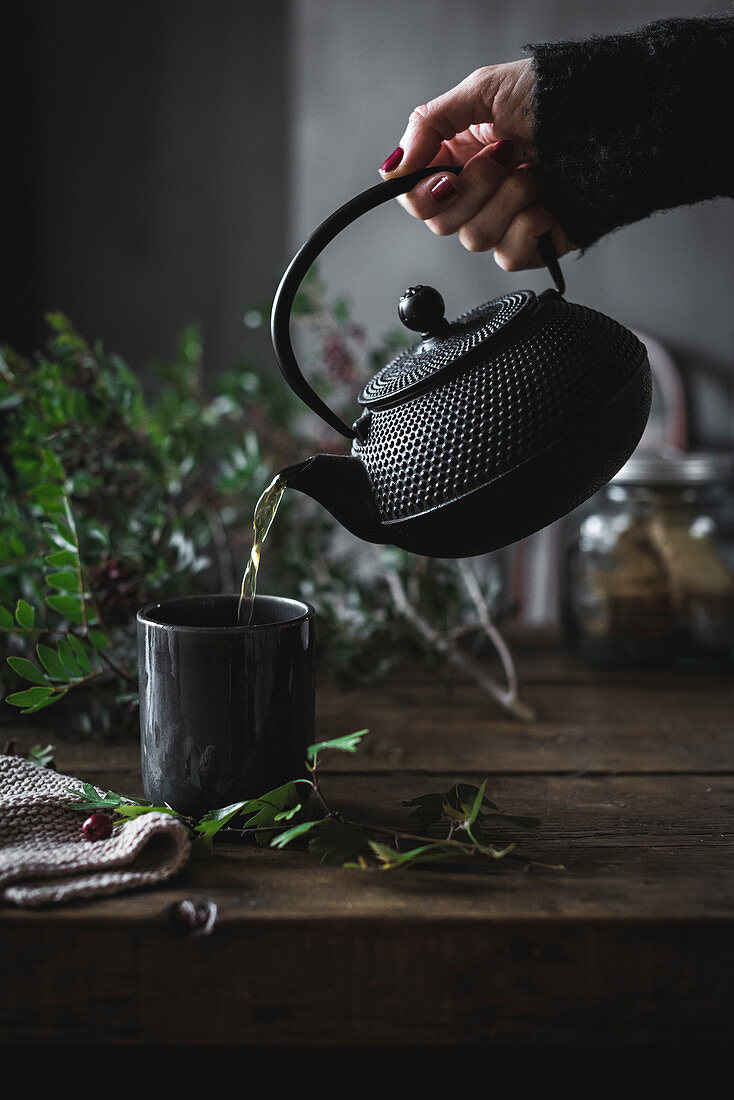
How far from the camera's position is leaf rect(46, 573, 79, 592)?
0.76 metres

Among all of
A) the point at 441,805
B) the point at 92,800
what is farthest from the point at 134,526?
the point at 441,805

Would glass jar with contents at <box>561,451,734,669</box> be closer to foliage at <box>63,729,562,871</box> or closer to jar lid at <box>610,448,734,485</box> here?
jar lid at <box>610,448,734,485</box>

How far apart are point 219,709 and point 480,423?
0.26 m

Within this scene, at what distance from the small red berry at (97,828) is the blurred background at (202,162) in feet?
4.88

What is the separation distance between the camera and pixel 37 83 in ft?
7.41

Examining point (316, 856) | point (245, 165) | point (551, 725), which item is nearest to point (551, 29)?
point (245, 165)

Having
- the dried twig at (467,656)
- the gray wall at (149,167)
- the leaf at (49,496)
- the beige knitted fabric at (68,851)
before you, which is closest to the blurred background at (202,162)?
the gray wall at (149,167)

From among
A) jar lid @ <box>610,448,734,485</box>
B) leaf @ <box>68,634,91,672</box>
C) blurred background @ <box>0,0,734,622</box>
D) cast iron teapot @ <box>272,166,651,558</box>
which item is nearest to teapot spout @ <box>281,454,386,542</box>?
cast iron teapot @ <box>272,166,651,558</box>

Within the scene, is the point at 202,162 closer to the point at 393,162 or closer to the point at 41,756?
the point at 393,162

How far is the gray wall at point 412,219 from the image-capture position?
1.72m

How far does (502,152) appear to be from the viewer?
2.38 feet

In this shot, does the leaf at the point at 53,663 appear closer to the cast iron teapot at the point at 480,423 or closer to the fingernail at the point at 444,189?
the cast iron teapot at the point at 480,423

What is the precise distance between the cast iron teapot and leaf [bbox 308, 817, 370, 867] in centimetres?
20

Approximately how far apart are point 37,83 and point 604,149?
207cm
